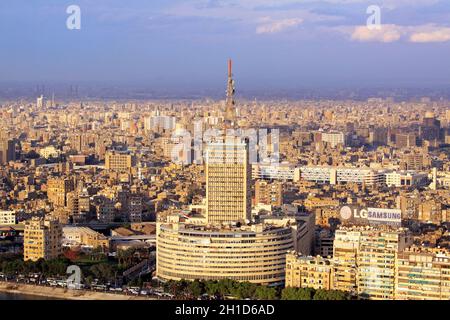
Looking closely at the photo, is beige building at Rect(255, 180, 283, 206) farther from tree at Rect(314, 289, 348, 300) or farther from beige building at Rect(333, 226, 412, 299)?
tree at Rect(314, 289, 348, 300)

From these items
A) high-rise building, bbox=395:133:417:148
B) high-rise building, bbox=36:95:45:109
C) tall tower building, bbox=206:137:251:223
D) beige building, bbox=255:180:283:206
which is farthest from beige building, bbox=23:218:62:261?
high-rise building, bbox=395:133:417:148

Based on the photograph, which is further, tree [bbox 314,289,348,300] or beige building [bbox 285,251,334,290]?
beige building [bbox 285,251,334,290]

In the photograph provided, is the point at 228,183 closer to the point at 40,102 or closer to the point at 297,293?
the point at 297,293

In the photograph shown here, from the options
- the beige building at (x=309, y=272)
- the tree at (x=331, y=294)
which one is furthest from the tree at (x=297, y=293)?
the beige building at (x=309, y=272)

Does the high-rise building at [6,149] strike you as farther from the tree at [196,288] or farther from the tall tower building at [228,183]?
the tree at [196,288]

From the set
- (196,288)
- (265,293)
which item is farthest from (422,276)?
(196,288)
